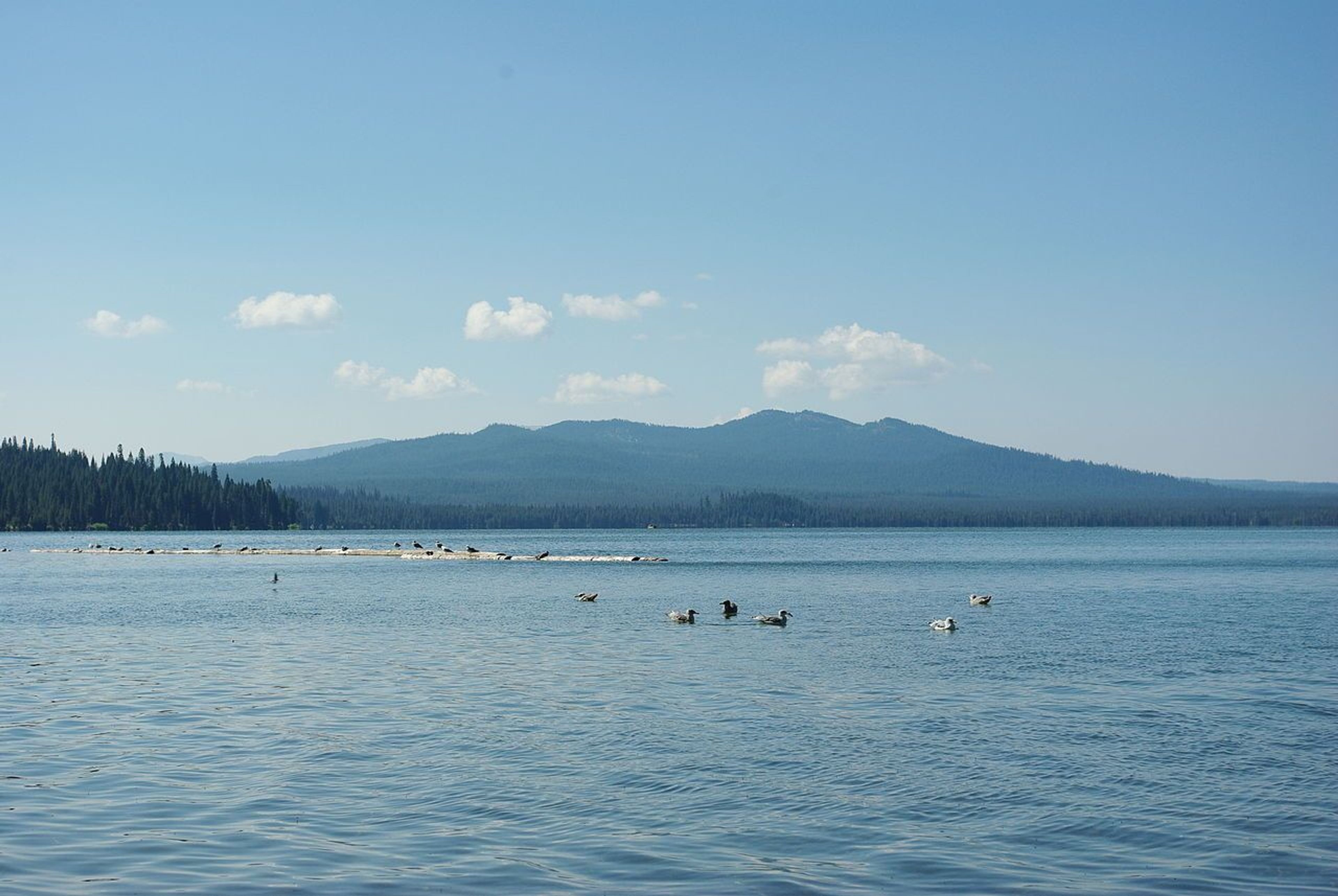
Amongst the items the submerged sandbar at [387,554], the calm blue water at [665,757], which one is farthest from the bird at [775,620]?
the submerged sandbar at [387,554]

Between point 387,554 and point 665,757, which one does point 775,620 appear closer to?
point 665,757

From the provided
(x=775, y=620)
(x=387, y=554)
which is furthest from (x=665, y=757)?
(x=387, y=554)

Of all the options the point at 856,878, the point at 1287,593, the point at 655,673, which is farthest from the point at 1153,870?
the point at 1287,593

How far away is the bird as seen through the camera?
56.1 metres

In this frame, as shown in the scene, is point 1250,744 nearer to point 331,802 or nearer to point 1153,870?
point 1153,870

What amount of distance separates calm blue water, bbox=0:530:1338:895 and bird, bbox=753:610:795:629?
198 centimetres

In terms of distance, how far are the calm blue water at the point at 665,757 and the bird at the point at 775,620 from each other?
1.98m

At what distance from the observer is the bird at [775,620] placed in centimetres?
5606

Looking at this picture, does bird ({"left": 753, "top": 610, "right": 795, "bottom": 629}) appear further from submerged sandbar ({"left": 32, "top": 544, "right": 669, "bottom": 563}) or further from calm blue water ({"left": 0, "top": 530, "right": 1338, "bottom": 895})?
submerged sandbar ({"left": 32, "top": 544, "right": 669, "bottom": 563})

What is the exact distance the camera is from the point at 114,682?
3566 centimetres

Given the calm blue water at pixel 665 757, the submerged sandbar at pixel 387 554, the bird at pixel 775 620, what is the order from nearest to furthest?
the calm blue water at pixel 665 757
the bird at pixel 775 620
the submerged sandbar at pixel 387 554

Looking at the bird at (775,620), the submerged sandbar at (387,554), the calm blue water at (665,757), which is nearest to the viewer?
the calm blue water at (665,757)

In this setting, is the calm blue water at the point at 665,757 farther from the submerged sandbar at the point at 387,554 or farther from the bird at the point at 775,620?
the submerged sandbar at the point at 387,554

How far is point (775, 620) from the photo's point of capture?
56.1m
